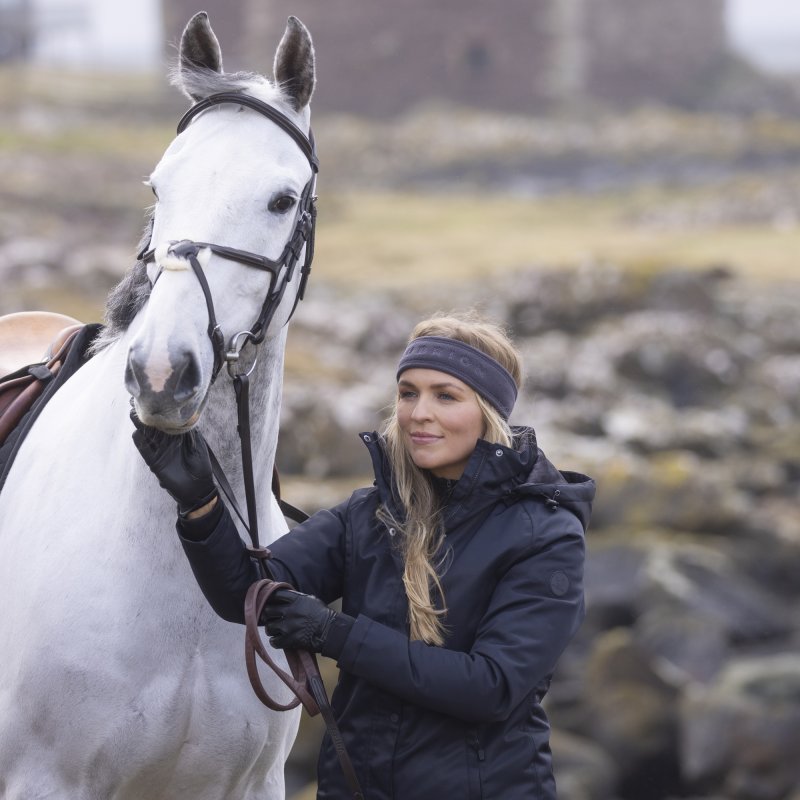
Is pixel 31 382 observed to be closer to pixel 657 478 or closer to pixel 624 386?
pixel 657 478

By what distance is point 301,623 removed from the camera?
249 cm

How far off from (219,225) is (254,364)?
36 cm

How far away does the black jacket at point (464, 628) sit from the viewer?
244 centimetres

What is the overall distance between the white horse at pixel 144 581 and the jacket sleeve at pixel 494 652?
535 millimetres

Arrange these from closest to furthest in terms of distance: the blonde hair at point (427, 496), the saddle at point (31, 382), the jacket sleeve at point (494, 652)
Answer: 1. the jacket sleeve at point (494, 652)
2. the blonde hair at point (427, 496)
3. the saddle at point (31, 382)

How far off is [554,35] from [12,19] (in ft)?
41.2

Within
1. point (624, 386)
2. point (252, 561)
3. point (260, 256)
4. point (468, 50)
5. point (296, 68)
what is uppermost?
point (468, 50)

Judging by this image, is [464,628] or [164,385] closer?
[164,385]

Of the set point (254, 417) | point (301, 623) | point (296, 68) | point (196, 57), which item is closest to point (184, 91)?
point (196, 57)

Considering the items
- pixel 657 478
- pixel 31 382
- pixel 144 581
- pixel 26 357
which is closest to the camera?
pixel 144 581

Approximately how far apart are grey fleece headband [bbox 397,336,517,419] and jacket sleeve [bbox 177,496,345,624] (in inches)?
16.4

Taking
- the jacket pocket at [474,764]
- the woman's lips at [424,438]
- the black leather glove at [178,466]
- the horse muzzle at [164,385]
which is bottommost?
the jacket pocket at [474,764]

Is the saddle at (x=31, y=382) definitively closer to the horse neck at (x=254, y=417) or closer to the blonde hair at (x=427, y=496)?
the horse neck at (x=254, y=417)

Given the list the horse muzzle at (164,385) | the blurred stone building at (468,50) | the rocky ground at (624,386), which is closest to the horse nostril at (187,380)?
the horse muzzle at (164,385)
